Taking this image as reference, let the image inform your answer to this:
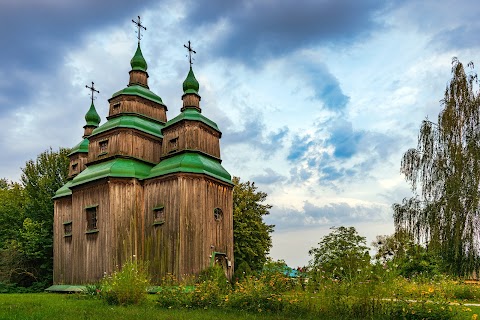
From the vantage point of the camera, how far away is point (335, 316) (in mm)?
10219

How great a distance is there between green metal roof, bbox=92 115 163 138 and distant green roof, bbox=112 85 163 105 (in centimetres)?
155

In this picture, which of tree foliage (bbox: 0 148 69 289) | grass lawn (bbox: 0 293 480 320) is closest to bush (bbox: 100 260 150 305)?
grass lawn (bbox: 0 293 480 320)

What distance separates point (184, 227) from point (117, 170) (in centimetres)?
488

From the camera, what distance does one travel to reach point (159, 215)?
2239 centimetres

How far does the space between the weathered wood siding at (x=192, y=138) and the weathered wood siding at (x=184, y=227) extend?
2.10m

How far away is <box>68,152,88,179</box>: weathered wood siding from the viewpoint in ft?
103

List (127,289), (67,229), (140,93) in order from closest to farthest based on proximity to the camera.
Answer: (127,289) → (67,229) → (140,93)

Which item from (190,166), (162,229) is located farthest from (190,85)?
(162,229)

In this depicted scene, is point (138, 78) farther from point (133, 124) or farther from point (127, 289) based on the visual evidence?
point (127, 289)

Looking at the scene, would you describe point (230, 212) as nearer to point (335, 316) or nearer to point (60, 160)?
point (335, 316)

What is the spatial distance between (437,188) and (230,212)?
10294 mm

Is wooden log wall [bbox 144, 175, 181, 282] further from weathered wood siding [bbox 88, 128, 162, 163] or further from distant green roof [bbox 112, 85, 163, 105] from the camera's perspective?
distant green roof [bbox 112, 85, 163, 105]

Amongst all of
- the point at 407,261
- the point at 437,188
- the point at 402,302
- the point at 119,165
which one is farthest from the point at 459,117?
the point at 119,165

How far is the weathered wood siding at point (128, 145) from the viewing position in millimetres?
24344
